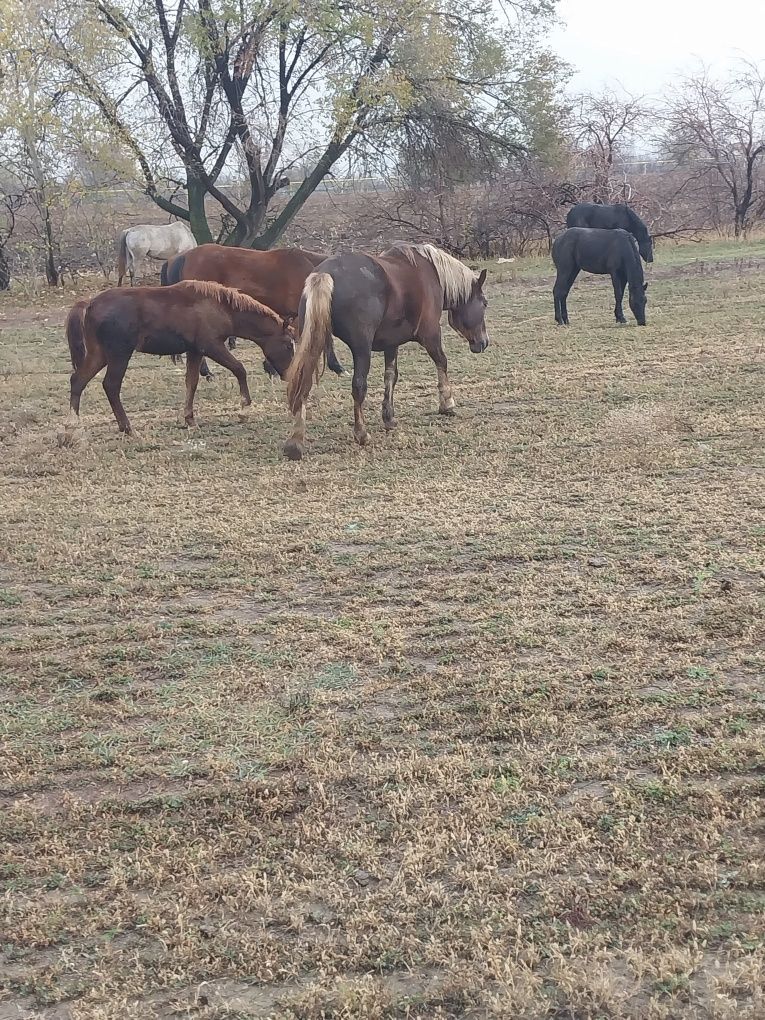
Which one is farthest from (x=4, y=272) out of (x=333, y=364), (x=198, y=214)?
(x=333, y=364)

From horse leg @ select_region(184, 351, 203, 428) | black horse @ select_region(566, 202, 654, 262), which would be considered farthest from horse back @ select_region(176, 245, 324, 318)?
black horse @ select_region(566, 202, 654, 262)

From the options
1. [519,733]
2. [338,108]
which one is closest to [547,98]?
[338,108]

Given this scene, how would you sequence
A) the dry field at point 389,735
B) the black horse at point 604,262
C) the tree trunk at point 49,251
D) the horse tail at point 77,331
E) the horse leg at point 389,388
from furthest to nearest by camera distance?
the tree trunk at point 49,251 < the black horse at point 604,262 < the horse leg at point 389,388 < the horse tail at point 77,331 < the dry field at point 389,735

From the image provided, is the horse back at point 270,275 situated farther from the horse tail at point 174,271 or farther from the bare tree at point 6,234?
the bare tree at point 6,234

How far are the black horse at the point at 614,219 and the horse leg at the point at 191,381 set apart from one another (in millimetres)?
9429

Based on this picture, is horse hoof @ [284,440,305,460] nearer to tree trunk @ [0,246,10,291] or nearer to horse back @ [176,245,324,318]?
horse back @ [176,245,324,318]

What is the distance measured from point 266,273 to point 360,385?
2.84 metres

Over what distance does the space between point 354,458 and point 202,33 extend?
1316cm

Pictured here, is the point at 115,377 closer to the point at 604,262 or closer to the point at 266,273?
the point at 266,273

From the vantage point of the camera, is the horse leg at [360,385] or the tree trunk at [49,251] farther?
the tree trunk at [49,251]

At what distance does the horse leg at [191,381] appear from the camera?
8.16 metres

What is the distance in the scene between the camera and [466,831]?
2.59 metres

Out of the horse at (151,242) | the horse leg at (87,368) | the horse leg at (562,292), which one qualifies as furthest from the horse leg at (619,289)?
the horse at (151,242)

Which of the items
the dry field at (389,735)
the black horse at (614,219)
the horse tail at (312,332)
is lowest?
the dry field at (389,735)
